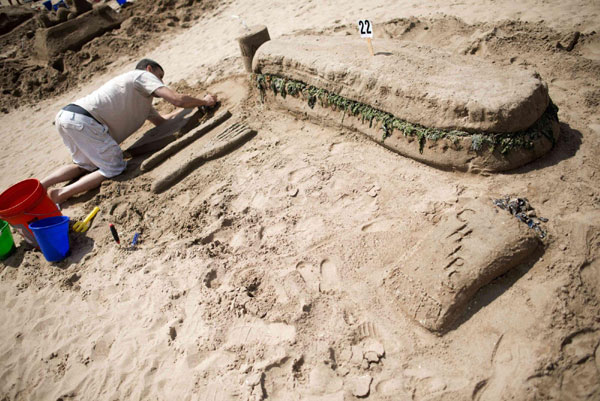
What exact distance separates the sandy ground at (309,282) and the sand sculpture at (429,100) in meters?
0.17

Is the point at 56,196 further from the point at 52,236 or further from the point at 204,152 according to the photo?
the point at 204,152

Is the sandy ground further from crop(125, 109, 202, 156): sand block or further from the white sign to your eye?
the white sign

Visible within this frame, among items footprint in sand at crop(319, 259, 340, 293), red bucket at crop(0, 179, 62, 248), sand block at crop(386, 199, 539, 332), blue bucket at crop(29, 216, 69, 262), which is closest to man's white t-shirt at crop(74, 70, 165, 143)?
red bucket at crop(0, 179, 62, 248)

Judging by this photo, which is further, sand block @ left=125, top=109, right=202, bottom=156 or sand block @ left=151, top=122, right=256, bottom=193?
sand block @ left=125, top=109, right=202, bottom=156

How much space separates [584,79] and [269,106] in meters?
3.26

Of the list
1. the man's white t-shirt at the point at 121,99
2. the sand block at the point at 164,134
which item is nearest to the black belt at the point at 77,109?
the man's white t-shirt at the point at 121,99

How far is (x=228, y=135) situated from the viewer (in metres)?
4.10

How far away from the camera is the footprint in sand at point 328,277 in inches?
99.1

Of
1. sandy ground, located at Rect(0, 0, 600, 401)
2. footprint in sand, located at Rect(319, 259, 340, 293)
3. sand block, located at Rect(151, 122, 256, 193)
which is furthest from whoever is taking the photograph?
sand block, located at Rect(151, 122, 256, 193)

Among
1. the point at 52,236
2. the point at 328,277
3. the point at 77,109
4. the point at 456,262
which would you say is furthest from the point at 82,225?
the point at 456,262

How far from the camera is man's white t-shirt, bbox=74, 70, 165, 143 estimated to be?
4.07 metres

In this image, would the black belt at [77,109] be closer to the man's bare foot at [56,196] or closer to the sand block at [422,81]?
the man's bare foot at [56,196]

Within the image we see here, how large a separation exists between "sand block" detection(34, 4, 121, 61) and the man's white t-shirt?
16.5 ft

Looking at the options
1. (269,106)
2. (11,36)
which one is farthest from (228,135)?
(11,36)
